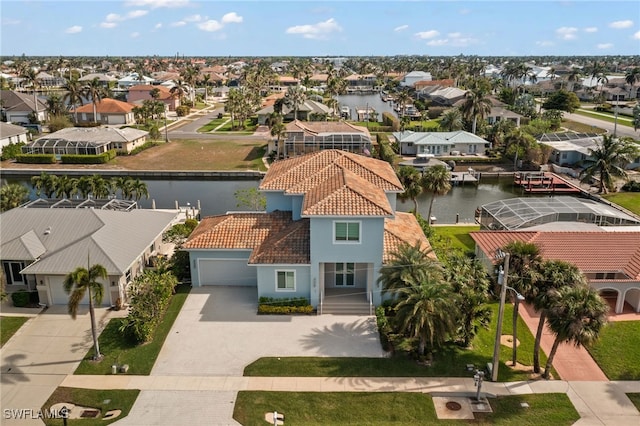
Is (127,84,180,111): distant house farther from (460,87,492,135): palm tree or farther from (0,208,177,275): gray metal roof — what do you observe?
(0,208,177,275): gray metal roof

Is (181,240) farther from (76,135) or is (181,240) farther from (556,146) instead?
(556,146)

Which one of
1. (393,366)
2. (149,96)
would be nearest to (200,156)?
(393,366)

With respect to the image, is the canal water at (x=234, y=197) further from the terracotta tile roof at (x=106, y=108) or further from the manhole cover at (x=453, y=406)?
the terracotta tile roof at (x=106, y=108)

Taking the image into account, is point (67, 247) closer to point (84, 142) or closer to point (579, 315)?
point (579, 315)

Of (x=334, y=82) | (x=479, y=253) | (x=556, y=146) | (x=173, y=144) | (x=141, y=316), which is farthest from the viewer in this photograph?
(x=334, y=82)

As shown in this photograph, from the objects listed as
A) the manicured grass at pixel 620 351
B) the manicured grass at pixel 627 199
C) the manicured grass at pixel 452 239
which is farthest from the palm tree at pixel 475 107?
the manicured grass at pixel 620 351

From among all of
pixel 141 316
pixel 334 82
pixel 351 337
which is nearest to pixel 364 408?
pixel 351 337
